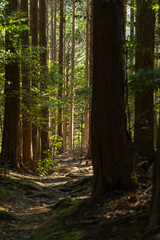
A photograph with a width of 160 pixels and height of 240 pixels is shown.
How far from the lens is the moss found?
15.8 feet

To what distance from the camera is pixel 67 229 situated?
17.0ft

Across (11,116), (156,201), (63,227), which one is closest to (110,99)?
(156,201)

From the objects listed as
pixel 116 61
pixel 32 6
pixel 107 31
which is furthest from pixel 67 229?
pixel 32 6

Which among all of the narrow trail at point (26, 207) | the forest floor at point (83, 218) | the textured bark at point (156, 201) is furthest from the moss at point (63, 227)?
the textured bark at point (156, 201)

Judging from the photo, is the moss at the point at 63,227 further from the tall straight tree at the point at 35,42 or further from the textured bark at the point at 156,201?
the tall straight tree at the point at 35,42

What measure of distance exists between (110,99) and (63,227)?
8.51ft

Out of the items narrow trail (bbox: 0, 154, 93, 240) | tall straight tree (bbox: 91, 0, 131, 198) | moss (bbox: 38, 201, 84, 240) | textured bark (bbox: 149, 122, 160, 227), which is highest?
tall straight tree (bbox: 91, 0, 131, 198)

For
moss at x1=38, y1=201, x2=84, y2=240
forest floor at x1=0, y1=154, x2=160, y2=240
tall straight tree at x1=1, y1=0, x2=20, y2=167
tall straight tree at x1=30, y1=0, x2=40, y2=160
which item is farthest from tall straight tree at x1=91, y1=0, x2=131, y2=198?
tall straight tree at x1=30, y1=0, x2=40, y2=160

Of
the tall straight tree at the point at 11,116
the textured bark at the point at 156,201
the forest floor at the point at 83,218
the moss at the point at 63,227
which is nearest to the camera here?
the textured bark at the point at 156,201

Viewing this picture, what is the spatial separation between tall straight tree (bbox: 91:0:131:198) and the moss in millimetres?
654

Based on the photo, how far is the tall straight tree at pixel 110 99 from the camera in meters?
6.08

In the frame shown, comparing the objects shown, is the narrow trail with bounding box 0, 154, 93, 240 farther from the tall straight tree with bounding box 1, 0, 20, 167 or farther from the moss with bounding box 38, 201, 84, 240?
the tall straight tree with bounding box 1, 0, 20, 167

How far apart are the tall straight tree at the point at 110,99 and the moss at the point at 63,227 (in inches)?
25.8

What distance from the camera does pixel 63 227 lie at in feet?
17.7
